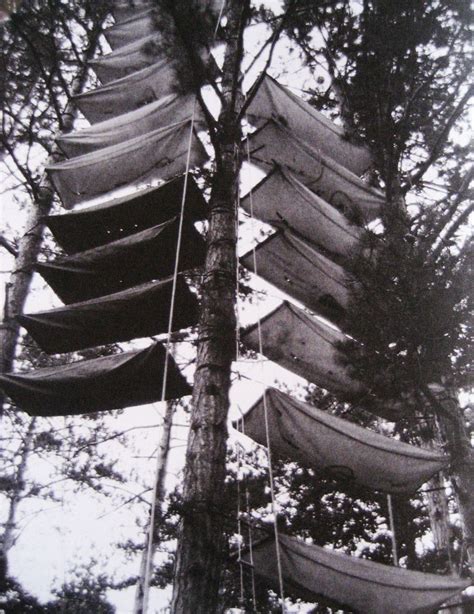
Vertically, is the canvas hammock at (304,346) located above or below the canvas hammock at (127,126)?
below

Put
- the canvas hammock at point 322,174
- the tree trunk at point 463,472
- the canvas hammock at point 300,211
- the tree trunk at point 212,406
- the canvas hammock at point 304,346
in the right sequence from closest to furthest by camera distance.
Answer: the tree trunk at point 212,406 < the tree trunk at point 463,472 < the canvas hammock at point 304,346 < the canvas hammock at point 300,211 < the canvas hammock at point 322,174

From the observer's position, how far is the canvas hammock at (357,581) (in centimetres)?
388

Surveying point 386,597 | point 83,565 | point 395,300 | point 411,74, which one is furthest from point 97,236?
point 83,565

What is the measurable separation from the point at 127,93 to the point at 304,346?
430cm

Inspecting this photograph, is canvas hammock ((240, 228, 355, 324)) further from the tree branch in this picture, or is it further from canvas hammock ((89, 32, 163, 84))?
canvas hammock ((89, 32, 163, 84))

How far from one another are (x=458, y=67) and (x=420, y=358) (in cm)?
371

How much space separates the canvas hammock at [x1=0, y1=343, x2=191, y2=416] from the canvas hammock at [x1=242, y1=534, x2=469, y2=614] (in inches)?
60.0

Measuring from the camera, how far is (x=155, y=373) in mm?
4047

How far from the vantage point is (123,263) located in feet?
15.2

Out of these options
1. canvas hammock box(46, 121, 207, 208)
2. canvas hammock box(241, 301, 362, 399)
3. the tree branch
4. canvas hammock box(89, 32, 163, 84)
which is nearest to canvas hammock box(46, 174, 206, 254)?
canvas hammock box(46, 121, 207, 208)

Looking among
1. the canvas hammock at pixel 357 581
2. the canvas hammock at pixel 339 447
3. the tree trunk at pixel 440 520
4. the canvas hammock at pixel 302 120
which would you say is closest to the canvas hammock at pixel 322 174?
the canvas hammock at pixel 302 120

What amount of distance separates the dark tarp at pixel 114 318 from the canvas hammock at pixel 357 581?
79.9 inches

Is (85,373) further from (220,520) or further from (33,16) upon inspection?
(33,16)

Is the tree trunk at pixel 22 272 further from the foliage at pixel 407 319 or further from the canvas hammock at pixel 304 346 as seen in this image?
the foliage at pixel 407 319
